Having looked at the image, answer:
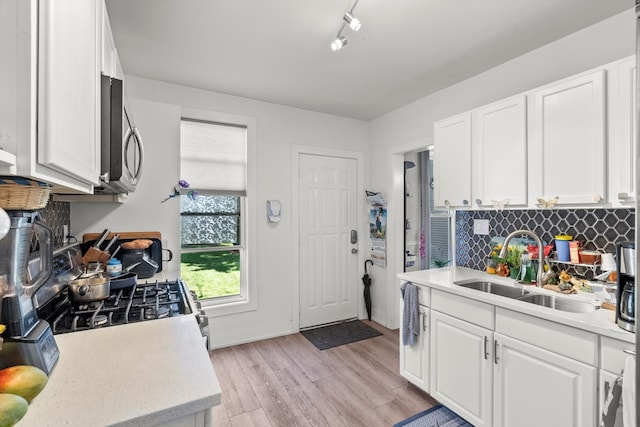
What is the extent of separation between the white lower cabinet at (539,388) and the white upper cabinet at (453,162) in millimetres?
1056

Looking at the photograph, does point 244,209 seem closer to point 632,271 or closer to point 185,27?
point 185,27

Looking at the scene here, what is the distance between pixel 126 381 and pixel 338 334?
2.82 m

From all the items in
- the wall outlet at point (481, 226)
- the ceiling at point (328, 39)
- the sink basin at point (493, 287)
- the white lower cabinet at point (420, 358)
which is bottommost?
the white lower cabinet at point (420, 358)

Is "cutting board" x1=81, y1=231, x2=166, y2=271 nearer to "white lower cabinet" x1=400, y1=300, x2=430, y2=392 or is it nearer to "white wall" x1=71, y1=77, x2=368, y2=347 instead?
"white wall" x1=71, y1=77, x2=368, y2=347

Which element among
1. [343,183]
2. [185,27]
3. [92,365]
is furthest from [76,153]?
[343,183]

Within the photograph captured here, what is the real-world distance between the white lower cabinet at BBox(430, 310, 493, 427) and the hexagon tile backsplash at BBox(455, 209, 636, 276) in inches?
33.8

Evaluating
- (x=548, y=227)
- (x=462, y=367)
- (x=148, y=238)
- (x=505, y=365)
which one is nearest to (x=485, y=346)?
(x=505, y=365)

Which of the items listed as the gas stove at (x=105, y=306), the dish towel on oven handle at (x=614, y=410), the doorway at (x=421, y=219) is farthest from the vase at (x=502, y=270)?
the gas stove at (x=105, y=306)

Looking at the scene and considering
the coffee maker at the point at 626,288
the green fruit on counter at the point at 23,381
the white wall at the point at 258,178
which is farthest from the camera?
the white wall at the point at 258,178

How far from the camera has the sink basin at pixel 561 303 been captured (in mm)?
1678

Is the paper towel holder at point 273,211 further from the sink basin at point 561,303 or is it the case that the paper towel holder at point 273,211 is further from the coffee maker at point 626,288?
the coffee maker at point 626,288

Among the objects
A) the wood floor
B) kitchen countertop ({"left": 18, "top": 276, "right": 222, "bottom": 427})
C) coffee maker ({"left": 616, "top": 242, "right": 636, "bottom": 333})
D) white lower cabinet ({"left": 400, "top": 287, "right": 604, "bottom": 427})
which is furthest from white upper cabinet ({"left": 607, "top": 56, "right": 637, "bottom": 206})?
kitchen countertop ({"left": 18, "top": 276, "right": 222, "bottom": 427})

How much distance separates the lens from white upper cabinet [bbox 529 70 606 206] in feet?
5.26

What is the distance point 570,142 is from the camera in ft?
5.65
